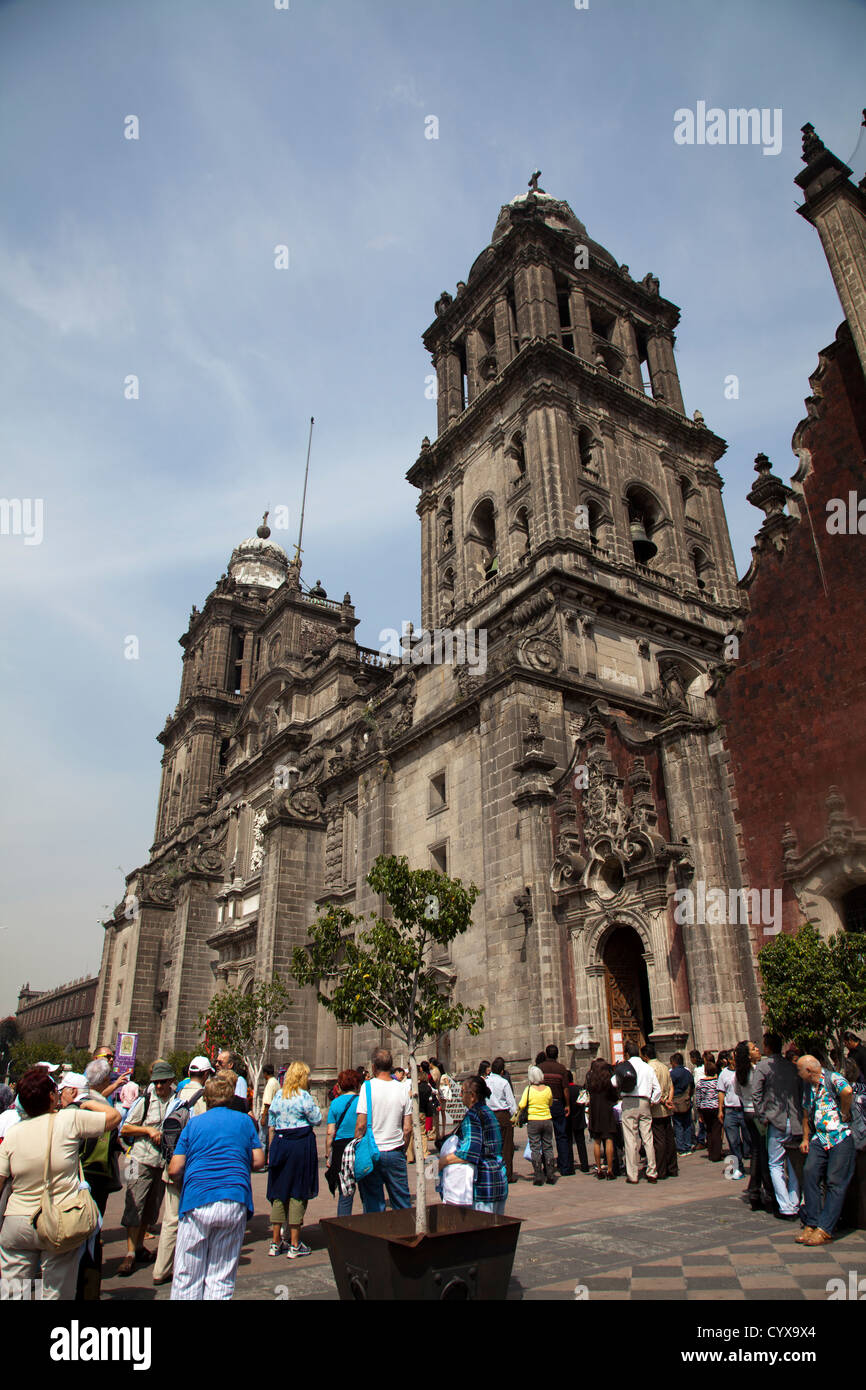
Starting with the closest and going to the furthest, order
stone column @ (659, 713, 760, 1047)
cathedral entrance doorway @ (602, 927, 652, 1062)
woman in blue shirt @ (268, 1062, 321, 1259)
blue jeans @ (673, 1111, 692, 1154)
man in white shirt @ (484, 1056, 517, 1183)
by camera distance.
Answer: woman in blue shirt @ (268, 1062, 321, 1259)
man in white shirt @ (484, 1056, 517, 1183)
blue jeans @ (673, 1111, 692, 1154)
stone column @ (659, 713, 760, 1047)
cathedral entrance doorway @ (602, 927, 652, 1062)

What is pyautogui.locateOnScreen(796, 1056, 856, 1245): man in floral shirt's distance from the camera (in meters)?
7.61

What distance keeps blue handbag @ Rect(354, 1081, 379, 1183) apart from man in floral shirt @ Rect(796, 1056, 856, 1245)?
3.97 meters

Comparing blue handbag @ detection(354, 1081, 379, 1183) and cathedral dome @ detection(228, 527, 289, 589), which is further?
cathedral dome @ detection(228, 527, 289, 589)

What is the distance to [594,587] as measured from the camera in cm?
2698

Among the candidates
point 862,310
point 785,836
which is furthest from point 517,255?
point 785,836

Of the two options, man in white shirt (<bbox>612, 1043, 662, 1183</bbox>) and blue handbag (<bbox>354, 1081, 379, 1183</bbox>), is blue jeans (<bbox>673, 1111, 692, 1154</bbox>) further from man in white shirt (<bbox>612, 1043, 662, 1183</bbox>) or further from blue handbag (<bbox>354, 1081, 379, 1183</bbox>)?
blue handbag (<bbox>354, 1081, 379, 1183</bbox>)

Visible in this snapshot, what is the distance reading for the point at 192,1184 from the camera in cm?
520

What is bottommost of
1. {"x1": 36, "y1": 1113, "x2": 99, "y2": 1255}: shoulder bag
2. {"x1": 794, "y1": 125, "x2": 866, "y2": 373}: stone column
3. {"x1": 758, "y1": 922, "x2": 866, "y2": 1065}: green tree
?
{"x1": 36, "y1": 1113, "x2": 99, "y2": 1255}: shoulder bag

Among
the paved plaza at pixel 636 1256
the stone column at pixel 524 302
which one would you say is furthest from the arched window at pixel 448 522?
the paved plaza at pixel 636 1256

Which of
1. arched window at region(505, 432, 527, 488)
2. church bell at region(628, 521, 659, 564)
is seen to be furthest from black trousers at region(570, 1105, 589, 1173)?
arched window at region(505, 432, 527, 488)

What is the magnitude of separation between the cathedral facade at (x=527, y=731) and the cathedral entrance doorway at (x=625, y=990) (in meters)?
0.05

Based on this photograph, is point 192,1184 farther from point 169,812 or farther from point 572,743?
point 169,812

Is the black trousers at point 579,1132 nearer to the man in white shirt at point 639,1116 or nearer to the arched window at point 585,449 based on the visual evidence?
the man in white shirt at point 639,1116

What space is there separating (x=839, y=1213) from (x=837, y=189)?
17842mm
